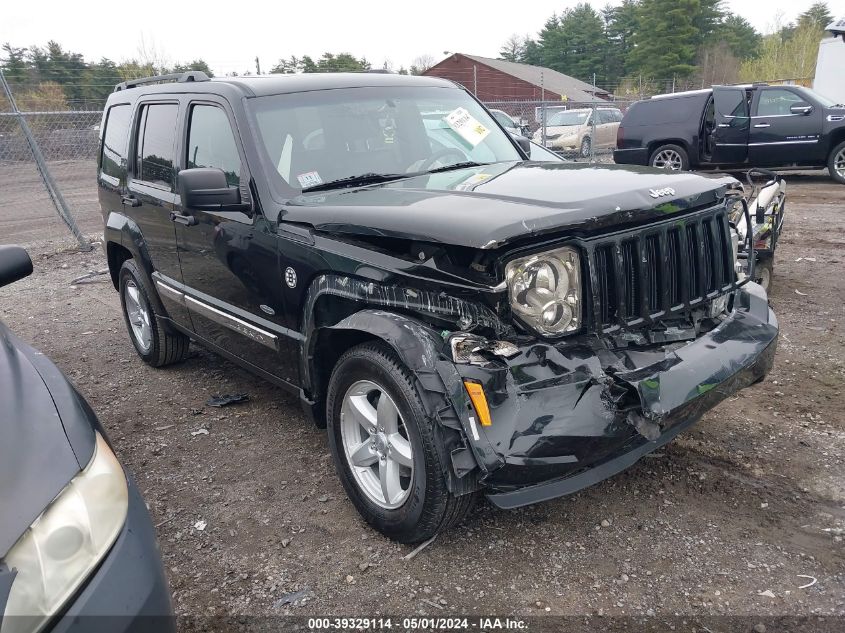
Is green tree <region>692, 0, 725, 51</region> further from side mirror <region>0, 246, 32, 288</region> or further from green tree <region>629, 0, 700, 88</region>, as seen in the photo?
side mirror <region>0, 246, 32, 288</region>

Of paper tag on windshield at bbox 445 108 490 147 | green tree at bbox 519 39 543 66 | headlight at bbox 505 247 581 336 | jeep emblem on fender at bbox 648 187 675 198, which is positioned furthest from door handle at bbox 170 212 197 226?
green tree at bbox 519 39 543 66

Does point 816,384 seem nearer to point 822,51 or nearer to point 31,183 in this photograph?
point 31,183

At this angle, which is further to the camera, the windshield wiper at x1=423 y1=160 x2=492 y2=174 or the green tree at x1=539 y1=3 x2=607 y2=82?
the green tree at x1=539 y1=3 x2=607 y2=82

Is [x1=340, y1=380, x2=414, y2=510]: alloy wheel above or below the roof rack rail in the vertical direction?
below

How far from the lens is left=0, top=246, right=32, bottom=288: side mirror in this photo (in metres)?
2.58

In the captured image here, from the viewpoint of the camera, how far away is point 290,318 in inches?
127

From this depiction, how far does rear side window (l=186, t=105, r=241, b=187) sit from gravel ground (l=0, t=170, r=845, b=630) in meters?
1.59

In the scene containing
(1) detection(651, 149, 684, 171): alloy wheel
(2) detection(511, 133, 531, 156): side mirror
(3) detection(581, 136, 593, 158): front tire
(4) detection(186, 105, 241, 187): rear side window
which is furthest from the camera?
(3) detection(581, 136, 593, 158): front tire

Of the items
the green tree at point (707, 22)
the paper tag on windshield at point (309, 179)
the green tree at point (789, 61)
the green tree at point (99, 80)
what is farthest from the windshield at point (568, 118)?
the green tree at point (707, 22)

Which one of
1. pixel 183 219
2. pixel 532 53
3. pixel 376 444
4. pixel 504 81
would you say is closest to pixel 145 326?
pixel 183 219

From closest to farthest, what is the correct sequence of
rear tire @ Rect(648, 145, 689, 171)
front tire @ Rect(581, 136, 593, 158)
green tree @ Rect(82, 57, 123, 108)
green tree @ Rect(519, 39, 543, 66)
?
rear tire @ Rect(648, 145, 689, 171), front tire @ Rect(581, 136, 593, 158), green tree @ Rect(82, 57, 123, 108), green tree @ Rect(519, 39, 543, 66)

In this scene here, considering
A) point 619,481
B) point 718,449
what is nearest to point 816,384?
point 718,449

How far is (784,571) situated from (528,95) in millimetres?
43711

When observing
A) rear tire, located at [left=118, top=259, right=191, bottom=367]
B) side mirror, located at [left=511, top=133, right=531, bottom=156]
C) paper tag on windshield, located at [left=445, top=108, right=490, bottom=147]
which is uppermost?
paper tag on windshield, located at [left=445, top=108, right=490, bottom=147]
